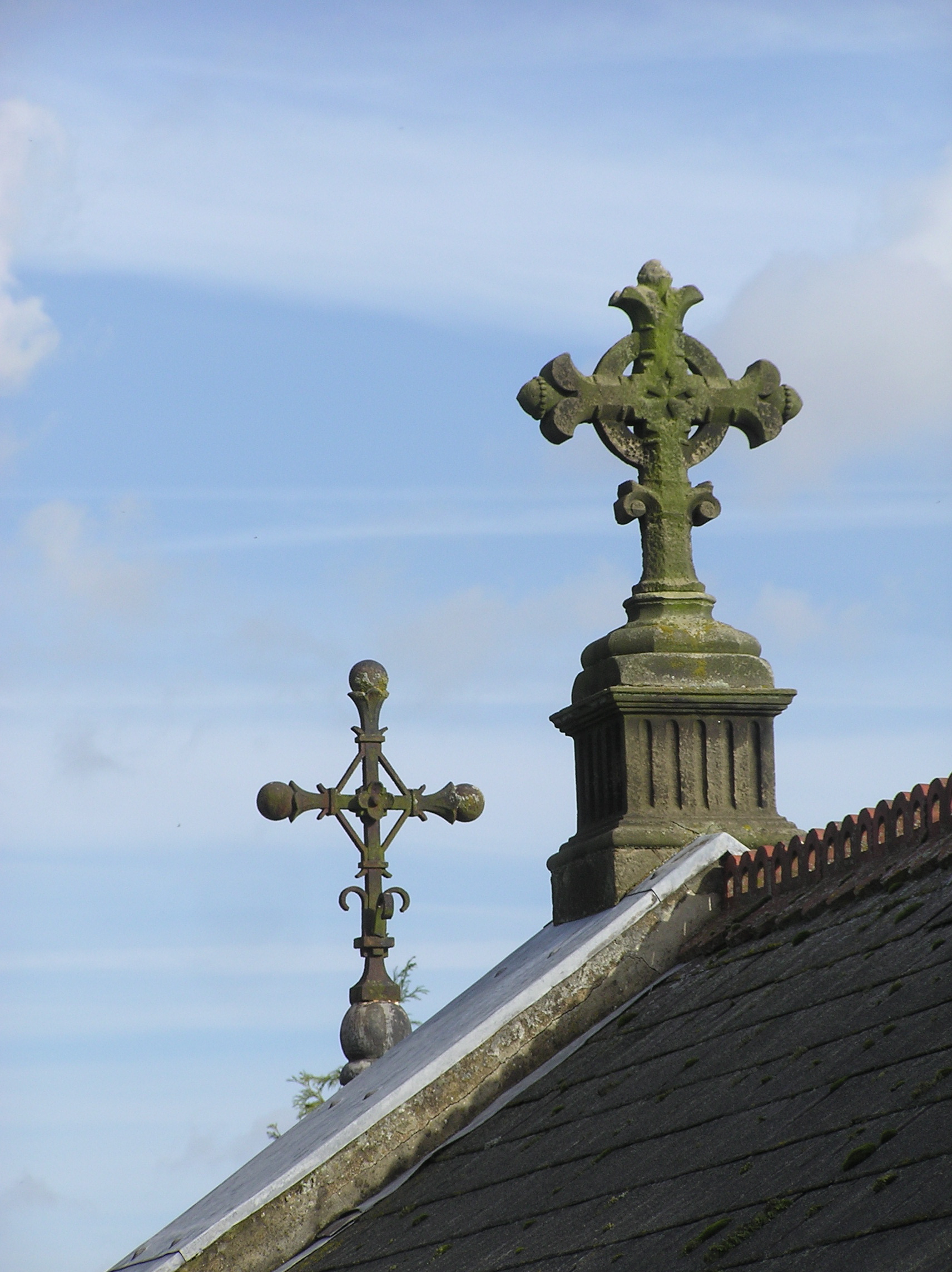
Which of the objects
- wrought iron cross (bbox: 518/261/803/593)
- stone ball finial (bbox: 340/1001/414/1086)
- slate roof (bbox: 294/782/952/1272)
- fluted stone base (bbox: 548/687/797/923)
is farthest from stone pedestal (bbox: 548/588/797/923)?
stone ball finial (bbox: 340/1001/414/1086)

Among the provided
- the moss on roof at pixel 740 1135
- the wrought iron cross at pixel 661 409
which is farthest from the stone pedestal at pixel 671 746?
the moss on roof at pixel 740 1135

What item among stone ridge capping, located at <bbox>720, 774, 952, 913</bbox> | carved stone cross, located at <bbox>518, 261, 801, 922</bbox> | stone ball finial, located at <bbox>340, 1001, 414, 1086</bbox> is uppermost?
carved stone cross, located at <bbox>518, 261, 801, 922</bbox>

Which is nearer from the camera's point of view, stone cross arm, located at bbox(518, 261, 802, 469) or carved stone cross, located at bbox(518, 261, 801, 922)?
carved stone cross, located at bbox(518, 261, 801, 922)

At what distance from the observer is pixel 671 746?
376 inches

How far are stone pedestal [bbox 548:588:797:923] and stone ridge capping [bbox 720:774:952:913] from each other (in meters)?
0.58

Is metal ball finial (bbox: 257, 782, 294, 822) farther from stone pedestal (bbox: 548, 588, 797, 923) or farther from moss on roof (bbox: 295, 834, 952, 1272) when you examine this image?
moss on roof (bbox: 295, 834, 952, 1272)

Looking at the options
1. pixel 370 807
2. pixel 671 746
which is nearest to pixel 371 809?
pixel 370 807

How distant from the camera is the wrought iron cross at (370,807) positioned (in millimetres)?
13242

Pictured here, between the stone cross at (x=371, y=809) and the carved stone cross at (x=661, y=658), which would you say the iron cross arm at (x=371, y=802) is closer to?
the stone cross at (x=371, y=809)

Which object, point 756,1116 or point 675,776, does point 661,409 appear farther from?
point 756,1116

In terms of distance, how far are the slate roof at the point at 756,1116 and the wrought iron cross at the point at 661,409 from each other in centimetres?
204

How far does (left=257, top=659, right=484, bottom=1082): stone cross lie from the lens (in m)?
13.1

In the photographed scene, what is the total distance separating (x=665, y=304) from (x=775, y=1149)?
219 inches

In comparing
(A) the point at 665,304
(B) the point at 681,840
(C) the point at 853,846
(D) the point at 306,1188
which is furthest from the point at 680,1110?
(A) the point at 665,304
